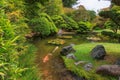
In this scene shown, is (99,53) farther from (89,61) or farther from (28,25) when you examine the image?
(28,25)

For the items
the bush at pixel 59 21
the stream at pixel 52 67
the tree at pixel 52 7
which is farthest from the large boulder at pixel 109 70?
the tree at pixel 52 7

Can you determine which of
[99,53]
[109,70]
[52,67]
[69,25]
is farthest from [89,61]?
[69,25]

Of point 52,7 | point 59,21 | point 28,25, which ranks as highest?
point 28,25

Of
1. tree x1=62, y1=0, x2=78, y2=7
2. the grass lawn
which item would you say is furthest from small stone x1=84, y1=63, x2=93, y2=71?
tree x1=62, y1=0, x2=78, y2=7

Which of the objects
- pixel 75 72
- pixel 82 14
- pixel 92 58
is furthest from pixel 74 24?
pixel 75 72

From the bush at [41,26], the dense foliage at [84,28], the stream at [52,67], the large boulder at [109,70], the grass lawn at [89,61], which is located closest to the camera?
the large boulder at [109,70]

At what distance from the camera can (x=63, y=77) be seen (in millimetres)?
10836

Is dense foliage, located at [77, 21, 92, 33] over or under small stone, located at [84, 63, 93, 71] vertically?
under

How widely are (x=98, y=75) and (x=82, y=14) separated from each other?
69.2ft

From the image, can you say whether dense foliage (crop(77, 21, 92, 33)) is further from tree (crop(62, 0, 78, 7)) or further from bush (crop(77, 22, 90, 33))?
tree (crop(62, 0, 78, 7))

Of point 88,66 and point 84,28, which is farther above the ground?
point 88,66

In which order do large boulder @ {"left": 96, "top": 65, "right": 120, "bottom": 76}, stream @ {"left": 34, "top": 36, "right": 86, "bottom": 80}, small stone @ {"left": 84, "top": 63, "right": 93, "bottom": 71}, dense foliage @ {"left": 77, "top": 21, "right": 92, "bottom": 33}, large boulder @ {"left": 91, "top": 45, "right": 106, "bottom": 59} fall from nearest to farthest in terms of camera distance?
1. large boulder @ {"left": 96, "top": 65, "right": 120, "bottom": 76}
2. stream @ {"left": 34, "top": 36, "right": 86, "bottom": 80}
3. small stone @ {"left": 84, "top": 63, "right": 93, "bottom": 71}
4. large boulder @ {"left": 91, "top": 45, "right": 106, "bottom": 59}
5. dense foliage @ {"left": 77, "top": 21, "right": 92, "bottom": 33}

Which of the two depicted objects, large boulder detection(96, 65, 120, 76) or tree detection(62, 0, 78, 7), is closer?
large boulder detection(96, 65, 120, 76)

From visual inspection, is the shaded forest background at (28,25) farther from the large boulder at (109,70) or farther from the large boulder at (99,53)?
the large boulder at (109,70)
